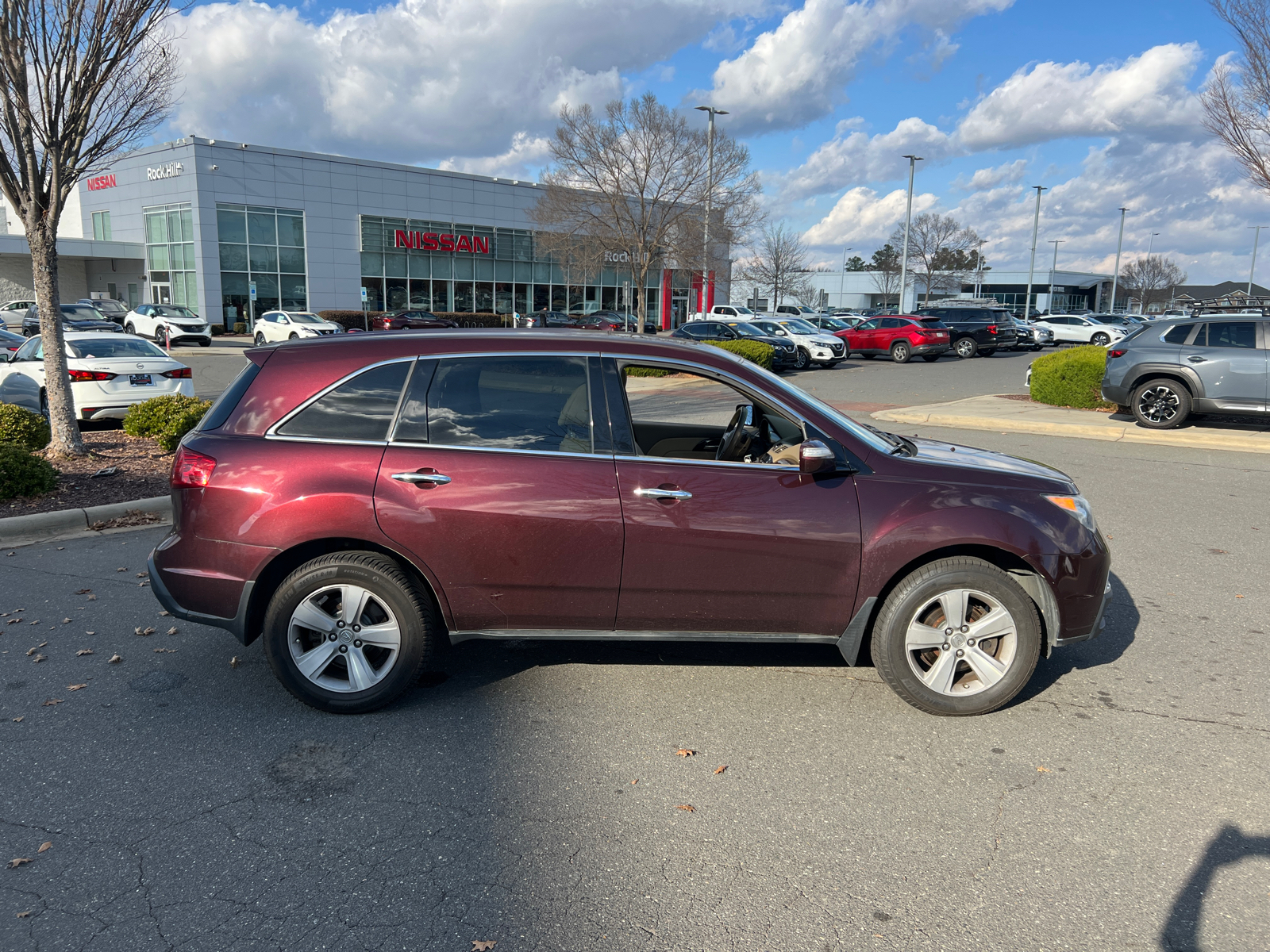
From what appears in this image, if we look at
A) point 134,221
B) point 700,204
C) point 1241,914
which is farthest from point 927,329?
point 134,221

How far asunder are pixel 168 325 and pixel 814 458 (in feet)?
124

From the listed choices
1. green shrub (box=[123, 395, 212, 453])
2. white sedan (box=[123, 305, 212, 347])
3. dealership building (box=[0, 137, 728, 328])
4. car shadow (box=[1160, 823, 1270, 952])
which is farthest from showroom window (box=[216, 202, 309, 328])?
car shadow (box=[1160, 823, 1270, 952])

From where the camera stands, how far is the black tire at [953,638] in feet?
13.1

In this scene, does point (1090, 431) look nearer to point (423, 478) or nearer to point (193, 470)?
point (423, 478)

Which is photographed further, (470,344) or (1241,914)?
(470,344)

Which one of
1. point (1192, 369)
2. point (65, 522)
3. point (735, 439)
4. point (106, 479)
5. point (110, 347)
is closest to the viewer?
point (735, 439)

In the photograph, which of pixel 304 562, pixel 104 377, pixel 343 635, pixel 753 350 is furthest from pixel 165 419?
pixel 753 350

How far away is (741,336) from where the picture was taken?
1138 inches

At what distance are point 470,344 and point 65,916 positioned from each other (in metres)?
2.65

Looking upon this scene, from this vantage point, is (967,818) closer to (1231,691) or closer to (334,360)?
(1231,691)

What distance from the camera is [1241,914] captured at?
110 inches

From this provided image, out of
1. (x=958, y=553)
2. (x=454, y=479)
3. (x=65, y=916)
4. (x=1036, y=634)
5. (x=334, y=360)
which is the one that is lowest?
(x=65, y=916)

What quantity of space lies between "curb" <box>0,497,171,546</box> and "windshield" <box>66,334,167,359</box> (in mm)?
5765

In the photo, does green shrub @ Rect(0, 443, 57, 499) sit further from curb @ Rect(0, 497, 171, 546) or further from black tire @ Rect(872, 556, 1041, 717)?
black tire @ Rect(872, 556, 1041, 717)
